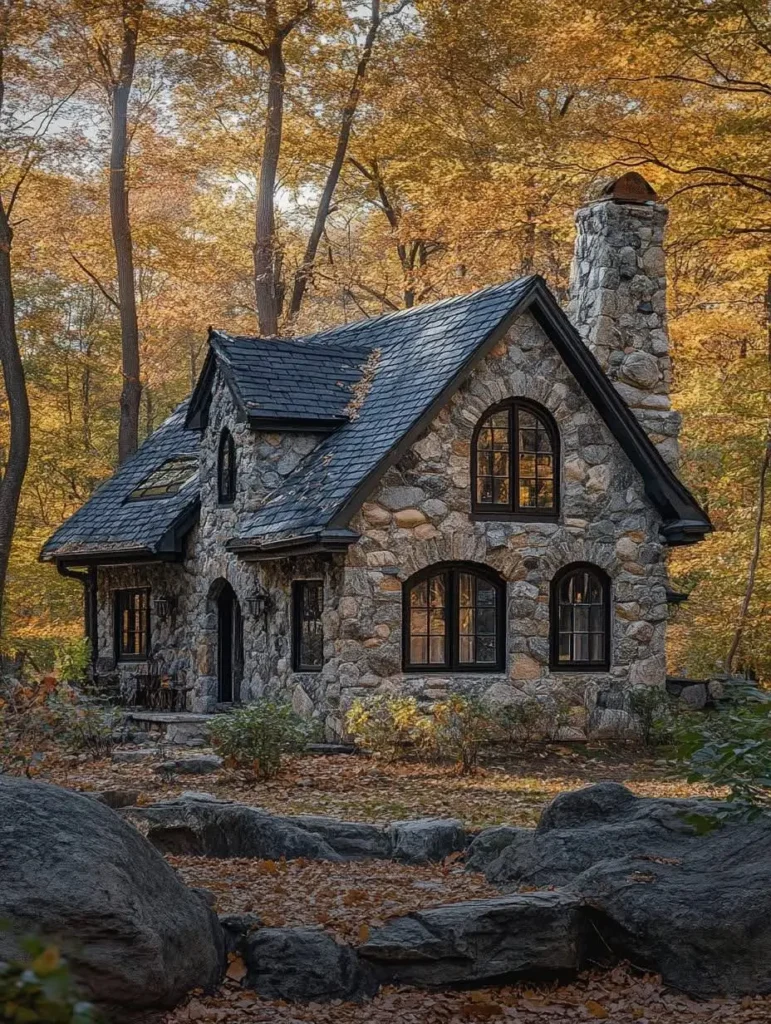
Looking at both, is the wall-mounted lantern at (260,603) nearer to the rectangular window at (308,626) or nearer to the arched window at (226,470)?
the rectangular window at (308,626)

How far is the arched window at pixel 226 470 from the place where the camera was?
1916 cm

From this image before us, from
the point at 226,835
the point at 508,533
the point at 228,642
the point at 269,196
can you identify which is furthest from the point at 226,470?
the point at 226,835

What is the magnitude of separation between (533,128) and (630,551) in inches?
368

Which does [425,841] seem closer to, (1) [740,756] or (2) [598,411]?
(1) [740,756]

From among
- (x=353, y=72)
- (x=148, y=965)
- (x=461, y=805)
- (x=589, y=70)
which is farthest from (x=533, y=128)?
(x=148, y=965)

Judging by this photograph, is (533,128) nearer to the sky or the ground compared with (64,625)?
nearer to the sky

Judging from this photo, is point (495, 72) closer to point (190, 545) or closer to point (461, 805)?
point (190, 545)

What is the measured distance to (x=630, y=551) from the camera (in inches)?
704

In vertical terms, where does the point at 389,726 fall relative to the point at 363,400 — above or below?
below

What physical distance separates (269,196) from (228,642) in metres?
9.62

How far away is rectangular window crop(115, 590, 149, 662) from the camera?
2175cm

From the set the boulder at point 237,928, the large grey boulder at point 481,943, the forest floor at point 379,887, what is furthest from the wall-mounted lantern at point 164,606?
the large grey boulder at point 481,943

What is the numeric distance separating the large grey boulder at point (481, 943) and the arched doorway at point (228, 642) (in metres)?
12.6

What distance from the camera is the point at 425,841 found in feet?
31.1
